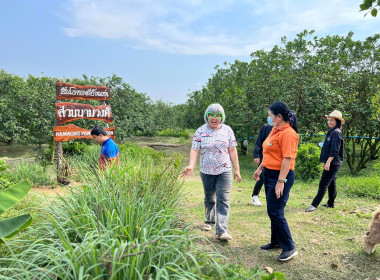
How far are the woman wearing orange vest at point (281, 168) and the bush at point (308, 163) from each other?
18.8 ft

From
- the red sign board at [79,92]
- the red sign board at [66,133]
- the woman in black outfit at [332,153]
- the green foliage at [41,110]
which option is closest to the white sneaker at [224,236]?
the woman in black outfit at [332,153]

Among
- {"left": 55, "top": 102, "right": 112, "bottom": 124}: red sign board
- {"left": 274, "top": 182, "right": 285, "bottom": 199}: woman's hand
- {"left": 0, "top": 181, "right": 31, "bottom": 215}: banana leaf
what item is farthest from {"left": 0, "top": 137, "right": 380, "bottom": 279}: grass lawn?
{"left": 55, "top": 102, "right": 112, "bottom": 124}: red sign board

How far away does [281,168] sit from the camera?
10.2 ft

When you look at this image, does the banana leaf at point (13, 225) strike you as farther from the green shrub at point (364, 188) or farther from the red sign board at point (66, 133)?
the green shrub at point (364, 188)

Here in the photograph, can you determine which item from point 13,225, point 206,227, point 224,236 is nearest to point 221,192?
point 224,236

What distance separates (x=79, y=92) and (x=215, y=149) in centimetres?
569

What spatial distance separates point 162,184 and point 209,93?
44.7 ft

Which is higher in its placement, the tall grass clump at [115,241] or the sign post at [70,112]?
the sign post at [70,112]

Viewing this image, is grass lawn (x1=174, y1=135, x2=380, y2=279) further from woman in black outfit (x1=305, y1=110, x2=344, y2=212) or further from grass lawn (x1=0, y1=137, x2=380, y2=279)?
woman in black outfit (x1=305, y1=110, x2=344, y2=212)

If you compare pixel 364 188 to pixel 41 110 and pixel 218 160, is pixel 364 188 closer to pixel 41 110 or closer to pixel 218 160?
pixel 218 160

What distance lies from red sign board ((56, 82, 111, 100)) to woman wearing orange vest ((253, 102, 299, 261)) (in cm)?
632

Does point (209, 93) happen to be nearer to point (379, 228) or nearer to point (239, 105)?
point (239, 105)

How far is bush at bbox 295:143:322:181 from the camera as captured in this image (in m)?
8.48

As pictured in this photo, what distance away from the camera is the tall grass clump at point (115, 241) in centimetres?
185
